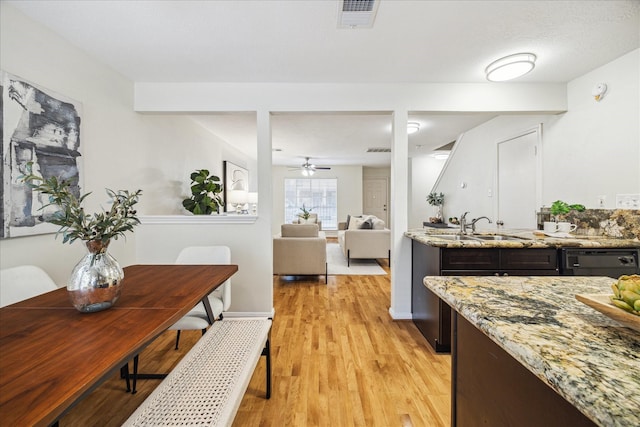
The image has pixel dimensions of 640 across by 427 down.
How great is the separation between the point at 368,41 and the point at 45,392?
254 cm

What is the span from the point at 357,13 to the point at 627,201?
8.76 ft

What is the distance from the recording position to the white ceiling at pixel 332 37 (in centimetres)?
176

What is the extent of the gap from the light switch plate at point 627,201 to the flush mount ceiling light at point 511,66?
134 cm

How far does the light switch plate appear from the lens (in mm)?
2214

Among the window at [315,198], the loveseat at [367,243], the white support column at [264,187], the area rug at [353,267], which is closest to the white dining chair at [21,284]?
the white support column at [264,187]

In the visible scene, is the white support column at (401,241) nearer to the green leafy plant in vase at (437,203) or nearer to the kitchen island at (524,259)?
the kitchen island at (524,259)

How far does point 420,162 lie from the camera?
22.1 feet

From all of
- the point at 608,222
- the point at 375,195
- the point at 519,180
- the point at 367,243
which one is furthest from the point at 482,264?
the point at 375,195

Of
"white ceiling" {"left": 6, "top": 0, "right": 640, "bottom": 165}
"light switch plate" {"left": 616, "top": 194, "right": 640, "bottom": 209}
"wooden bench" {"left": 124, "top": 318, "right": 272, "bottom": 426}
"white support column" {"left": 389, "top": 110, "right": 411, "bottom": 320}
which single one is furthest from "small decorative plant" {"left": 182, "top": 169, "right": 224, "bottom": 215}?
"light switch plate" {"left": 616, "top": 194, "right": 640, "bottom": 209}

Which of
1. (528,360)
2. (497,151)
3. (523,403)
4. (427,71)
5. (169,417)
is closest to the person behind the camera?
(528,360)

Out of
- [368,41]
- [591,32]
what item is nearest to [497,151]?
[591,32]

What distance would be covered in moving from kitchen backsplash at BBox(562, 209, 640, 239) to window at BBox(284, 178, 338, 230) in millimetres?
6466

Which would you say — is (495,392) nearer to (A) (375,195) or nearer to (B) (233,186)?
(B) (233,186)

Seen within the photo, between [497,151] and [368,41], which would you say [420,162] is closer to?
[497,151]
